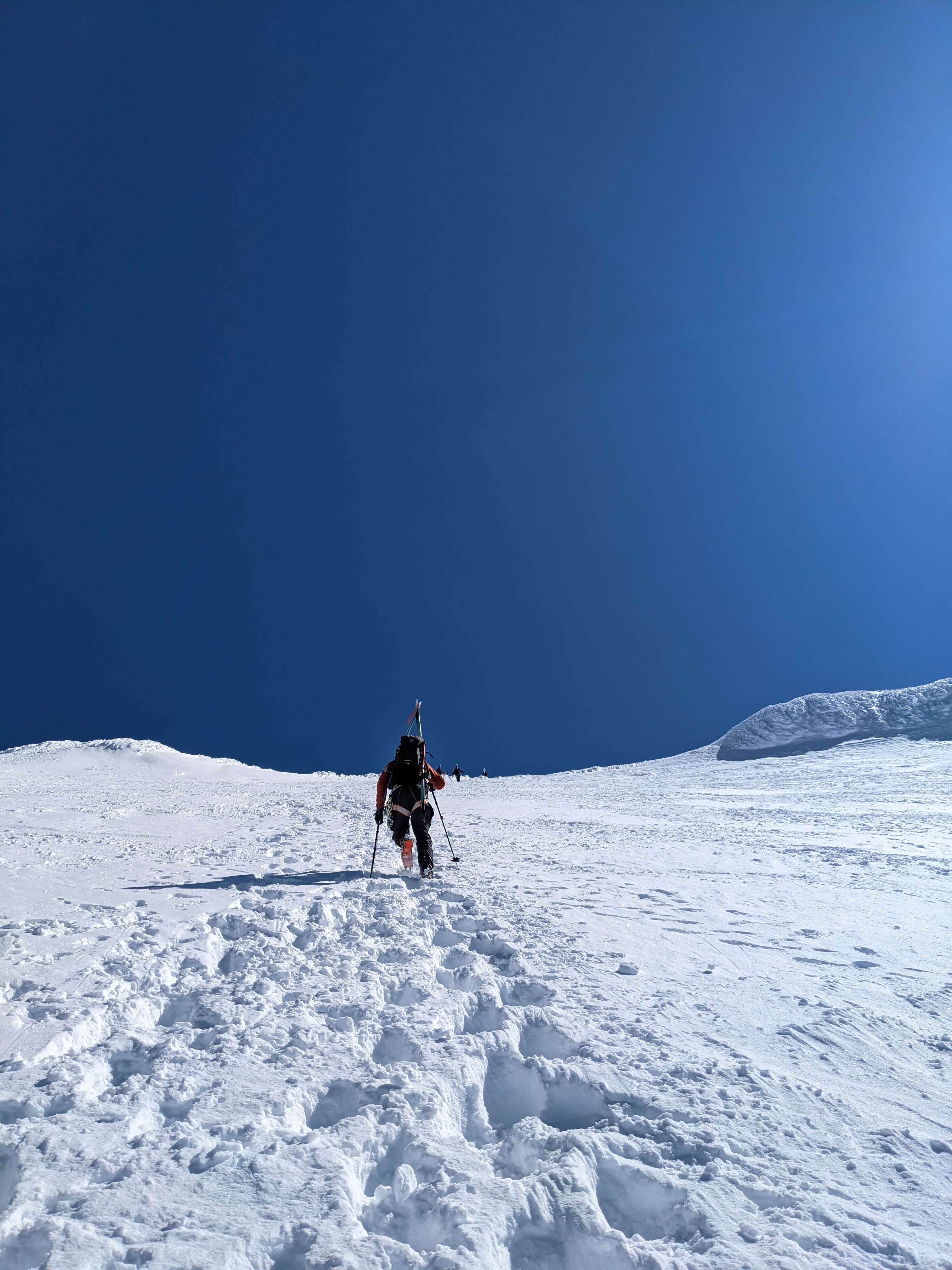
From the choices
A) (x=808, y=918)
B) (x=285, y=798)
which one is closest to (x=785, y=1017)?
(x=808, y=918)

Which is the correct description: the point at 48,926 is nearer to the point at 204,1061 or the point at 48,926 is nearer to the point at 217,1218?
the point at 204,1061

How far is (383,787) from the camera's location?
33.6 ft

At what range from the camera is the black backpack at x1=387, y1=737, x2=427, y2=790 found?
400 inches

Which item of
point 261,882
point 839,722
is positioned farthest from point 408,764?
point 839,722

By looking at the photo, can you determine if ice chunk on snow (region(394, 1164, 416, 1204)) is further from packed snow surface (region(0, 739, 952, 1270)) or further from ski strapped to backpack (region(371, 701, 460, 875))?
ski strapped to backpack (region(371, 701, 460, 875))

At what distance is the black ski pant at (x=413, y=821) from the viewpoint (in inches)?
372

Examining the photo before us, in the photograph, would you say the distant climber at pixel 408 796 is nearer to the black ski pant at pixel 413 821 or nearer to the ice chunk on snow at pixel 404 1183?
the black ski pant at pixel 413 821

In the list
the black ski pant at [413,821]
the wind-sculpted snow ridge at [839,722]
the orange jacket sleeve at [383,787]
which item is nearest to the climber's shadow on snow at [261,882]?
the black ski pant at [413,821]

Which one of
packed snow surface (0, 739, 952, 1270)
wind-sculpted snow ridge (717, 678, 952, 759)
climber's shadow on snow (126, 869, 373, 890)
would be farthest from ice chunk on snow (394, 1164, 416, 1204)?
wind-sculpted snow ridge (717, 678, 952, 759)

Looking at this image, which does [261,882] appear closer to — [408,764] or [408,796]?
[408,796]

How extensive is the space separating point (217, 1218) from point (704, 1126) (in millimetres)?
2523

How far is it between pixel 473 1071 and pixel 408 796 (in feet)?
19.9

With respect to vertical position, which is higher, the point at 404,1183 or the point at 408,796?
the point at 408,796

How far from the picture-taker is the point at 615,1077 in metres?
3.87
